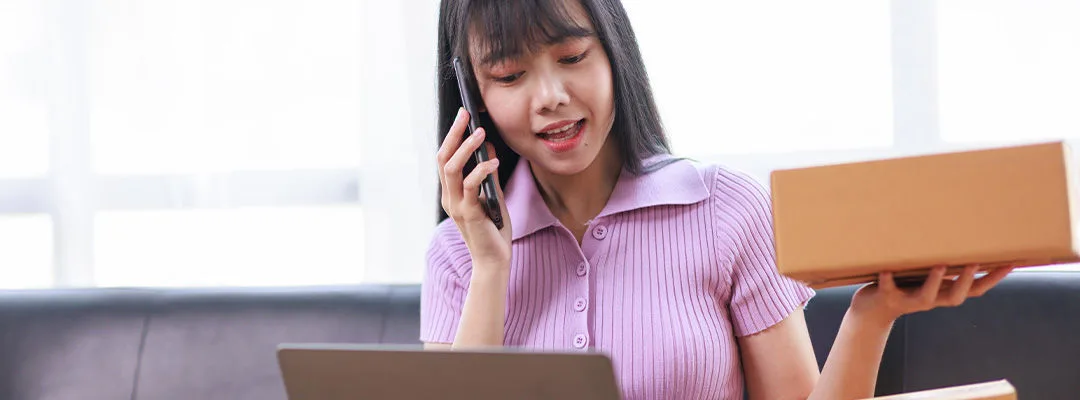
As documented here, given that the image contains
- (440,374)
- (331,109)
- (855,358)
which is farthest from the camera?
(331,109)

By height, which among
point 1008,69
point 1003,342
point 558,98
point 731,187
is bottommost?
point 1003,342

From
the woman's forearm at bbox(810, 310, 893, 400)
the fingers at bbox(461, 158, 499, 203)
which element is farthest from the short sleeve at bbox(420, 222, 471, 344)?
the woman's forearm at bbox(810, 310, 893, 400)

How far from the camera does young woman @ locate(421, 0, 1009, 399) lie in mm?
1161

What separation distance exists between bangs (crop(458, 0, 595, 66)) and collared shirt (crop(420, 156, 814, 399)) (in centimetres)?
21

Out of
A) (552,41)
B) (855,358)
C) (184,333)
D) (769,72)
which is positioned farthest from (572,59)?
(769,72)

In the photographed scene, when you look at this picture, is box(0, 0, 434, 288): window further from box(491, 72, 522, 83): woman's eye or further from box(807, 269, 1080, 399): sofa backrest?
box(807, 269, 1080, 399): sofa backrest

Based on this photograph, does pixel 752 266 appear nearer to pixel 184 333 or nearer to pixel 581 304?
pixel 581 304

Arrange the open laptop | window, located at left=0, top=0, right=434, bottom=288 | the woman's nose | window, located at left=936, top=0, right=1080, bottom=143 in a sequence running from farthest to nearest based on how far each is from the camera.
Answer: window, located at left=0, top=0, right=434, bottom=288 → window, located at left=936, top=0, right=1080, bottom=143 → the woman's nose → the open laptop

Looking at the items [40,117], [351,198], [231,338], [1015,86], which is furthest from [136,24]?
[1015,86]

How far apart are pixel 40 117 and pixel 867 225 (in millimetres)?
2055

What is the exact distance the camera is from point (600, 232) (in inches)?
49.3

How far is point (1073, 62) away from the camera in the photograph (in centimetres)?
196

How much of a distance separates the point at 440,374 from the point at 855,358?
440mm

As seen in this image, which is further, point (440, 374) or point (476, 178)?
point (476, 178)
